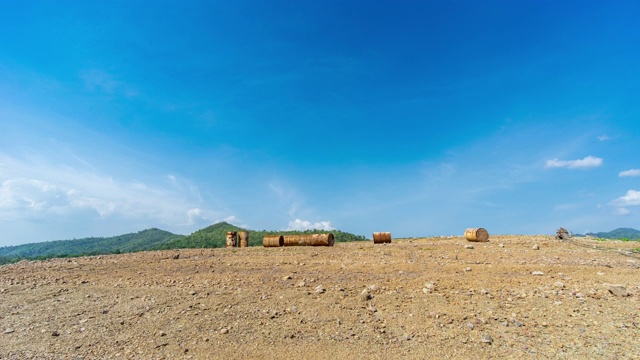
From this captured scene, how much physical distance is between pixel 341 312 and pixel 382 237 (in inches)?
567

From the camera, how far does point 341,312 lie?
8352mm

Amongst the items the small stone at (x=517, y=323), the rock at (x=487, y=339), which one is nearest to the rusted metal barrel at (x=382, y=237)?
the small stone at (x=517, y=323)

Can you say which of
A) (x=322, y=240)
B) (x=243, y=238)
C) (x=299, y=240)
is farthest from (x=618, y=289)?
(x=243, y=238)

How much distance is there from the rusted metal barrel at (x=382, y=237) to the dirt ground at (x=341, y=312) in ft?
28.7

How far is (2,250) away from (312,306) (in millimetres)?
153569

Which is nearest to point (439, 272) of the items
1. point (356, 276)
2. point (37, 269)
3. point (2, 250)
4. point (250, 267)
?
point (356, 276)

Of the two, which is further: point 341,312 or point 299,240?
point 299,240

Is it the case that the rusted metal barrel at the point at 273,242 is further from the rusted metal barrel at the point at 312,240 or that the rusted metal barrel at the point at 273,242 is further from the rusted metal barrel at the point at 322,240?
the rusted metal barrel at the point at 322,240

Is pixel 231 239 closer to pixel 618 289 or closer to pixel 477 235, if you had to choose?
pixel 477 235

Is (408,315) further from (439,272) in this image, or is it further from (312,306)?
(439,272)

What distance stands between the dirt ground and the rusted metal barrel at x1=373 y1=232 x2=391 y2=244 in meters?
8.75

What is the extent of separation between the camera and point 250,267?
543 inches

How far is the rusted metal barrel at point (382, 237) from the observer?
22266 millimetres

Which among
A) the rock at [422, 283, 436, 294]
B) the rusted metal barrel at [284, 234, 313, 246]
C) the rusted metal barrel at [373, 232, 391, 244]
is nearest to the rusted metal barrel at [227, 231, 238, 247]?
the rusted metal barrel at [284, 234, 313, 246]
